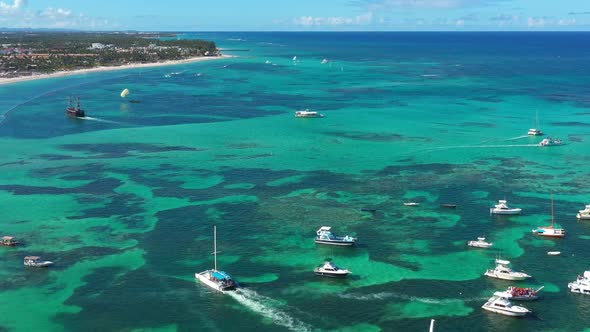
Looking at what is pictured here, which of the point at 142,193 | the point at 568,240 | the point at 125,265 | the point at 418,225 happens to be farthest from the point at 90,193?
the point at 568,240

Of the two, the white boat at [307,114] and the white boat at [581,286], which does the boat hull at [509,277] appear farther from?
the white boat at [307,114]

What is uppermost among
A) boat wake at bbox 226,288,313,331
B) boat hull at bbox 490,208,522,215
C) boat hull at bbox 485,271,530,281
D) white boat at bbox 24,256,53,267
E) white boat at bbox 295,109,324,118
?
white boat at bbox 295,109,324,118

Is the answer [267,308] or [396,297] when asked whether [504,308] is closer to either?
[396,297]

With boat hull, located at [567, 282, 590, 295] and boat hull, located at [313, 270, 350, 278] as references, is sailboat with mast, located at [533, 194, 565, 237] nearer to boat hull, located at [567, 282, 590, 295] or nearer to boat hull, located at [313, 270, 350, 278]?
boat hull, located at [567, 282, 590, 295]

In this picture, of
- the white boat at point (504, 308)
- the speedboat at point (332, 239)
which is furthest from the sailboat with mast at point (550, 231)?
the speedboat at point (332, 239)

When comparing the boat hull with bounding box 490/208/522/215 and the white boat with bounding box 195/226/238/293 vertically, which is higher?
the boat hull with bounding box 490/208/522/215

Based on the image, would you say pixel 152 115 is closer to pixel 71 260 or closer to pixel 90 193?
pixel 90 193

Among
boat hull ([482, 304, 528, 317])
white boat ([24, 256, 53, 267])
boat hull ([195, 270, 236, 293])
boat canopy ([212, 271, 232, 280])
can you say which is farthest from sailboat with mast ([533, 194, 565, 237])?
white boat ([24, 256, 53, 267])
